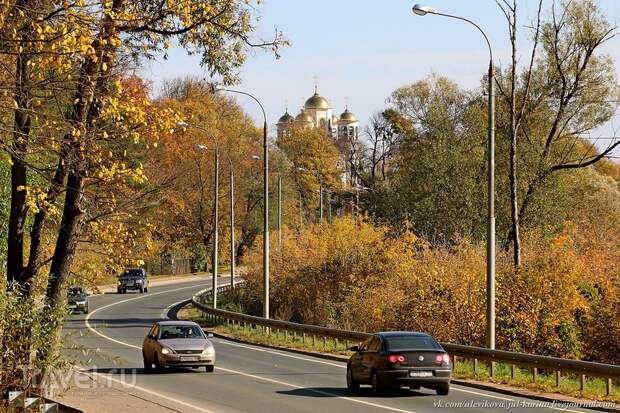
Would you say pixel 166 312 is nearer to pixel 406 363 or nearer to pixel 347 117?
pixel 406 363

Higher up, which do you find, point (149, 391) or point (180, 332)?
point (180, 332)

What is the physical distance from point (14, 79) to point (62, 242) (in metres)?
5.74

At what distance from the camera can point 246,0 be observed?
56.1 feet

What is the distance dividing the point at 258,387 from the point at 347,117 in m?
165

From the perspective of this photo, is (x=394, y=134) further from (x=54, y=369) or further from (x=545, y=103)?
(x=54, y=369)

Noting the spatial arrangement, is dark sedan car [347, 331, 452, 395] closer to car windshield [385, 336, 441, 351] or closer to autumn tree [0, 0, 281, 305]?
car windshield [385, 336, 441, 351]

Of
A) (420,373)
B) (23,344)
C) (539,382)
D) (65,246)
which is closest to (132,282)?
(539,382)

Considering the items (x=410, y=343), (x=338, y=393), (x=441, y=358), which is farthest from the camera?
(x=338, y=393)

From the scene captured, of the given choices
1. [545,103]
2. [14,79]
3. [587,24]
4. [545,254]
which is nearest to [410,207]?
[545,103]

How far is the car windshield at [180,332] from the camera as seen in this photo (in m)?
28.6

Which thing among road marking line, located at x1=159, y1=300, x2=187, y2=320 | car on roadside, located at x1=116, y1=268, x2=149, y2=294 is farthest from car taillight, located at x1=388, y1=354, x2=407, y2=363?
car on roadside, located at x1=116, y1=268, x2=149, y2=294

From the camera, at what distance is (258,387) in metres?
24.2

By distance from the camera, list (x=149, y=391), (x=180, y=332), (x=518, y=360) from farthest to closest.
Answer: (x=180, y=332) < (x=518, y=360) < (x=149, y=391)

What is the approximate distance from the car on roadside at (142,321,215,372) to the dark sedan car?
6.53 metres
